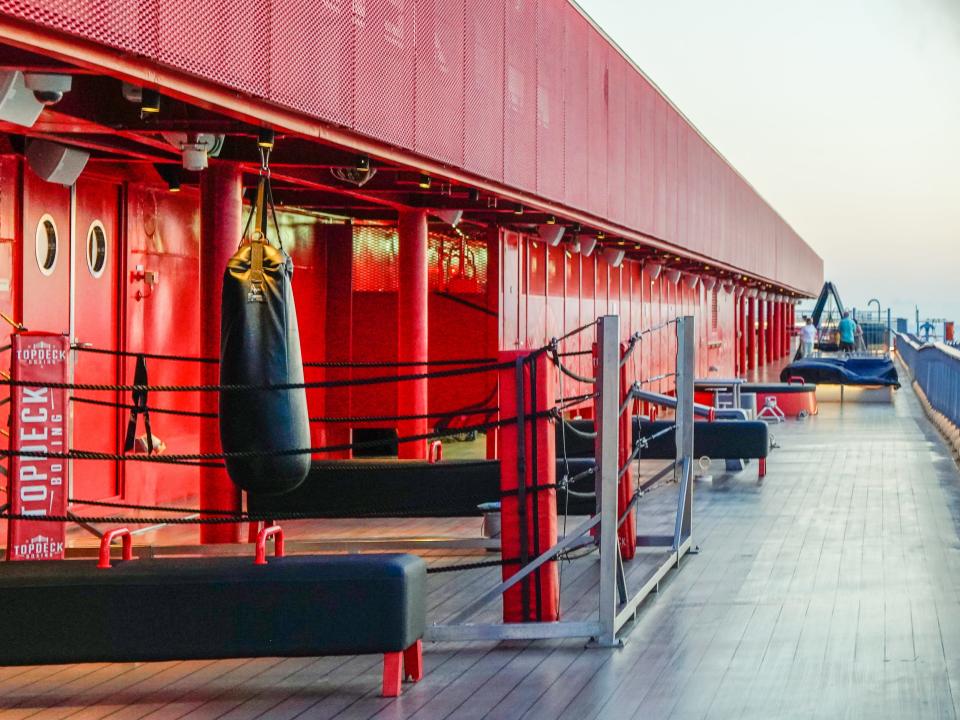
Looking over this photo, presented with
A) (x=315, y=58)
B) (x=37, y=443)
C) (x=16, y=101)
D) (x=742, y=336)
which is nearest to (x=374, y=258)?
(x=315, y=58)

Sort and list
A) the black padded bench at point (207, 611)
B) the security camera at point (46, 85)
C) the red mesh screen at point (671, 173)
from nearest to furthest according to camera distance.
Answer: the black padded bench at point (207, 611) → the security camera at point (46, 85) → the red mesh screen at point (671, 173)

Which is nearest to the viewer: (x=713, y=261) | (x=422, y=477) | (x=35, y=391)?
(x=35, y=391)

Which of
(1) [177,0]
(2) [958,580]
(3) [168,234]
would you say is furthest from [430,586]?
(3) [168,234]

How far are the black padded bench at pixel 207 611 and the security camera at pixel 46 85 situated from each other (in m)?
2.16

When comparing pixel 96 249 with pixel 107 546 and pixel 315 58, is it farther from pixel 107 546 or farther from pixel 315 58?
pixel 107 546

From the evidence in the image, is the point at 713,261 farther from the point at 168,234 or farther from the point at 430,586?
the point at 430,586

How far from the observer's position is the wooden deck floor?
6.22 meters

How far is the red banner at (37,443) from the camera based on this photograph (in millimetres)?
8305

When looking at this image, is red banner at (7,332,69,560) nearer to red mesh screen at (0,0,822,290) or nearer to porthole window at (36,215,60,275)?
red mesh screen at (0,0,822,290)

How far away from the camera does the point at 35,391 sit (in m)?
8.41

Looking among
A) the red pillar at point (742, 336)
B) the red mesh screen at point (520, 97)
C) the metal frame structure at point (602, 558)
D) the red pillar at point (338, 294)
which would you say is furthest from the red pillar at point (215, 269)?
the red pillar at point (742, 336)

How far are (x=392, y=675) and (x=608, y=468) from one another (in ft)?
5.29

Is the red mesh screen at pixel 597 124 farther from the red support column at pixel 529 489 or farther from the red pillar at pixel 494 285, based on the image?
the red support column at pixel 529 489

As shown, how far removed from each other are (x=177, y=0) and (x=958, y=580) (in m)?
5.86
